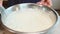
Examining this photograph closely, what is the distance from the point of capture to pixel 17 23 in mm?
573

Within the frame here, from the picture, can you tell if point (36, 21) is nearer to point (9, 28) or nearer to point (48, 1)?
point (9, 28)

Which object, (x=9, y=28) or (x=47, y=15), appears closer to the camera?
(x=9, y=28)

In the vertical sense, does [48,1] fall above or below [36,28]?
above

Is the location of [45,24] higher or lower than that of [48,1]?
lower

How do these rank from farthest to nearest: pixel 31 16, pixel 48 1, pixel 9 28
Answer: pixel 48 1, pixel 31 16, pixel 9 28

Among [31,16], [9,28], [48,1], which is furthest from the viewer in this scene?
[48,1]

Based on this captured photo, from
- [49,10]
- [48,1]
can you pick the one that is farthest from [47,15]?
[48,1]

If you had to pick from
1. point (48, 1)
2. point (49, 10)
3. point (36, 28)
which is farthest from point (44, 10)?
point (48, 1)

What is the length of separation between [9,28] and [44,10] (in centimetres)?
21

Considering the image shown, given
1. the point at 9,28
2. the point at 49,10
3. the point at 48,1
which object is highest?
the point at 48,1

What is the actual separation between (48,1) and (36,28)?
434mm

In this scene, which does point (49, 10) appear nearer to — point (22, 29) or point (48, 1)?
point (22, 29)

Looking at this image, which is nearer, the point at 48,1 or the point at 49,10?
the point at 49,10

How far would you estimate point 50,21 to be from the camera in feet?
1.92
